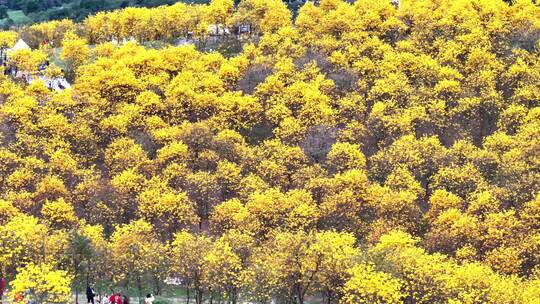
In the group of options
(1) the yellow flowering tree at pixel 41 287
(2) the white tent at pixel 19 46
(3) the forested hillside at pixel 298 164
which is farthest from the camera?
(2) the white tent at pixel 19 46

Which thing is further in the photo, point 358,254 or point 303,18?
point 303,18

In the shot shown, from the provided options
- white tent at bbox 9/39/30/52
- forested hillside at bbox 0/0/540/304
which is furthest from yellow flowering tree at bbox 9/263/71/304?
white tent at bbox 9/39/30/52

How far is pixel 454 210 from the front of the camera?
66.0m

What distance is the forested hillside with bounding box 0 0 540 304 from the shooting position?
56.8 m

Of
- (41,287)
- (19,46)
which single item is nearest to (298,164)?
(41,287)

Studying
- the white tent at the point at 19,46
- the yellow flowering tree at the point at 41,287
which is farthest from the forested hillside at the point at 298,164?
the white tent at the point at 19,46

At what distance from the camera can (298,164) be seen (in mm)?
78062

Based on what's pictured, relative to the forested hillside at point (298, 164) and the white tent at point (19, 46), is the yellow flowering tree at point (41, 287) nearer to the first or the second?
the forested hillside at point (298, 164)

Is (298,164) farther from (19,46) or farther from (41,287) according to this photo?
(19,46)

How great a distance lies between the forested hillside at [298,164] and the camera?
56.8 m

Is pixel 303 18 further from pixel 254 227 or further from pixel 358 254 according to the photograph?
pixel 358 254

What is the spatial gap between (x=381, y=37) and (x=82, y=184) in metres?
57.1

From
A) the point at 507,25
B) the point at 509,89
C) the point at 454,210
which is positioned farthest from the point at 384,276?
the point at 507,25

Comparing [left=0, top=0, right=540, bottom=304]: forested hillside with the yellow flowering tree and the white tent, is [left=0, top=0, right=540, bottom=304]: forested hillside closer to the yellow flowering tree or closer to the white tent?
the yellow flowering tree
